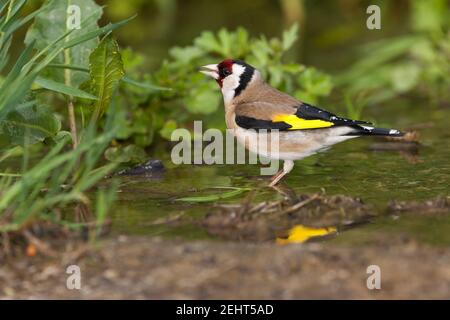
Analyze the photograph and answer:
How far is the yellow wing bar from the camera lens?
5508 mm

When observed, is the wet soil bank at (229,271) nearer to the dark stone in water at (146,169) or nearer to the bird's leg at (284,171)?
the bird's leg at (284,171)

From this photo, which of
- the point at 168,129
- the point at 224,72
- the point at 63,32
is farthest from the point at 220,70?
the point at 63,32

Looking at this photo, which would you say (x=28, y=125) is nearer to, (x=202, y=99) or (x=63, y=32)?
(x=63, y=32)

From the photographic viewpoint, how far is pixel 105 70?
534cm

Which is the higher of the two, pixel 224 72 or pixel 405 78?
pixel 405 78

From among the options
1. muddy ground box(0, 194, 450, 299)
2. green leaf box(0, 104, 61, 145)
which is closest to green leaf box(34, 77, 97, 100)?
green leaf box(0, 104, 61, 145)

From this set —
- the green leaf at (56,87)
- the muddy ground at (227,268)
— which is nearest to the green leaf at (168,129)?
the green leaf at (56,87)

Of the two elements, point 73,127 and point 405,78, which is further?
point 405,78

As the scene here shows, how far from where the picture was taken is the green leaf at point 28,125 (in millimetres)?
5238

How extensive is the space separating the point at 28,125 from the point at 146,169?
0.94 meters

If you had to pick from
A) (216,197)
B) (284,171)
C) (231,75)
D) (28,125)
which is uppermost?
(231,75)

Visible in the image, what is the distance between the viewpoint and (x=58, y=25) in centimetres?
560

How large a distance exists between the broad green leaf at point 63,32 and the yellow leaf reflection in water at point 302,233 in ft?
5.67

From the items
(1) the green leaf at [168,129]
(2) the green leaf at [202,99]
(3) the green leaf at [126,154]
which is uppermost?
(2) the green leaf at [202,99]
